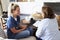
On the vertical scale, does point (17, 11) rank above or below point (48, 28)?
above

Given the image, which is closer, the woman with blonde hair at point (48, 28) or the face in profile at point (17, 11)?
the woman with blonde hair at point (48, 28)

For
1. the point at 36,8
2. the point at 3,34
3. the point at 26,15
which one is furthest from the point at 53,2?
the point at 3,34

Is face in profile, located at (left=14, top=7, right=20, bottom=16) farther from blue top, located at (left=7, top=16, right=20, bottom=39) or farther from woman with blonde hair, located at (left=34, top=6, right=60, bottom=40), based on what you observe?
woman with blonde hair, located at (left=34, top=6, right=60, bottom=40)

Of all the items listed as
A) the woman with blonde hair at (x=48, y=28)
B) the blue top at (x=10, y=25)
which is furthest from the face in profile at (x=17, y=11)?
the woman with blonde hair at (x=48, y=28)

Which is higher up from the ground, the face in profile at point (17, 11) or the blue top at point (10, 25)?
the face in profile at point (17, 11)

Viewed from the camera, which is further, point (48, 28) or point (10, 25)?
point (10, 25)

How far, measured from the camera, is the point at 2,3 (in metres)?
2.67

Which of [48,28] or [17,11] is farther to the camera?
[17,11]

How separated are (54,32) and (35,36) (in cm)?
36

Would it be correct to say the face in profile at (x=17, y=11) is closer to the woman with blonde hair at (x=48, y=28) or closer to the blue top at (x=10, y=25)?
the blue top at (x=10, y=25)

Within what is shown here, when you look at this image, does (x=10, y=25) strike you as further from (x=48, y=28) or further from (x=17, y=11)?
(x=48, y=28)

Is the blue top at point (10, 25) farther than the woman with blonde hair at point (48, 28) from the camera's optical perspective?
Yes

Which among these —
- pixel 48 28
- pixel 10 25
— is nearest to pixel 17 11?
pixel 10 25

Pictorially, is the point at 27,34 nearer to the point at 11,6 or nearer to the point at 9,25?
the point at 9,25
